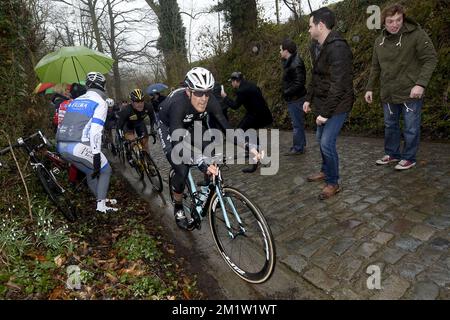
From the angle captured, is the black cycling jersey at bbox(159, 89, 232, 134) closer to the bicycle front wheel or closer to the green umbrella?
the bicycle front wheel

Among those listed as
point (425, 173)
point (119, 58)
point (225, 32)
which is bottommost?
point (425, 173)

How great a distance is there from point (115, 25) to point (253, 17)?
79.9ft

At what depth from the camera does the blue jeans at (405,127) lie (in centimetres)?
447

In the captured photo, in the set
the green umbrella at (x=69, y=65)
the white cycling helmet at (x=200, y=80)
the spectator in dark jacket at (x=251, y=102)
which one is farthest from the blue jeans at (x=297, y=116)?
the green umbrella at (x=69, y=65)

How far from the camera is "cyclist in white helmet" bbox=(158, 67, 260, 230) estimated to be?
11.0ft

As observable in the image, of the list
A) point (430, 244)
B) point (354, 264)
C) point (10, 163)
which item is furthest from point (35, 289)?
point (430, 244)

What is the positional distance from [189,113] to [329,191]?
241 centimetres

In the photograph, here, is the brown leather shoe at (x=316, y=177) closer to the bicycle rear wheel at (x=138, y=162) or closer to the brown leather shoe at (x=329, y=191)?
the brown leather shoe at (x=329, y=191)

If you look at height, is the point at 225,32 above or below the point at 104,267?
above

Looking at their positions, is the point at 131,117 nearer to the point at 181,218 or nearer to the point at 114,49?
the point at 181,218

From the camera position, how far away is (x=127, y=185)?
7.02 m

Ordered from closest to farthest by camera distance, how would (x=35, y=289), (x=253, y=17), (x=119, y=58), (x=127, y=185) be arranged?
(x=35, y=289), (x=127, y=185), (x=253, y=17), (x=119, y=58)

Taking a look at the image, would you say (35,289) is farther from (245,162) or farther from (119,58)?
(119,58)
